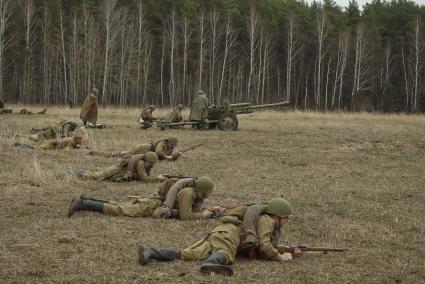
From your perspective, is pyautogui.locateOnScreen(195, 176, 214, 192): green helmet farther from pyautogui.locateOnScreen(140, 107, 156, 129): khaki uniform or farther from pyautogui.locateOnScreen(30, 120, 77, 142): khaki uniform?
pyautogui.locateOnScreen(140, 107, 156, 129): khaki uniform

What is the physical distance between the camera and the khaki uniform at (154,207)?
8.97 m

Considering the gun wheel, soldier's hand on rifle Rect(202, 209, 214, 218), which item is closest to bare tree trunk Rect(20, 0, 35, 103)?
the gun wheel

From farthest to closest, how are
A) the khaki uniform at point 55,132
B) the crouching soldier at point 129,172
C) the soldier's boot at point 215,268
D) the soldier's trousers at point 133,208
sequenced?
the khaki uniform at point 55,132, the crouching soldier at point 129,172, the soldier's trousers at point 133,208, the soldier's boot at point 215,268

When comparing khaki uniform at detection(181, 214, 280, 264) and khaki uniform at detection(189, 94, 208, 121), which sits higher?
khaki uniform at detection(189, 94, 208, 121)

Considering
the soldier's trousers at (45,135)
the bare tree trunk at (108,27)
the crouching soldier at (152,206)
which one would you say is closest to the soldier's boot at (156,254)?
the crouching soldier at (152,206)

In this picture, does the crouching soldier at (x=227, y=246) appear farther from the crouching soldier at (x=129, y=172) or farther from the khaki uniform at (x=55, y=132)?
the khaki uniform at (x=55, y=132)

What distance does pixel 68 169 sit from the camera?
1351cm

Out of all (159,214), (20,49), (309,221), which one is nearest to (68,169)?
(159,214)

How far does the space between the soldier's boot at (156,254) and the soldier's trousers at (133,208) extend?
2.45 meters

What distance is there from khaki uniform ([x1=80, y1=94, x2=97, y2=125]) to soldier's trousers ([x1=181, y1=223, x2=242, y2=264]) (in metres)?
16.3

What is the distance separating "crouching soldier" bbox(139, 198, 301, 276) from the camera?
256 inches

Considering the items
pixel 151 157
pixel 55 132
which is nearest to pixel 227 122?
pixel 55 132

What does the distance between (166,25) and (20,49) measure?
1315cm

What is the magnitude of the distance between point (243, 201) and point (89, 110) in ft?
43.4
